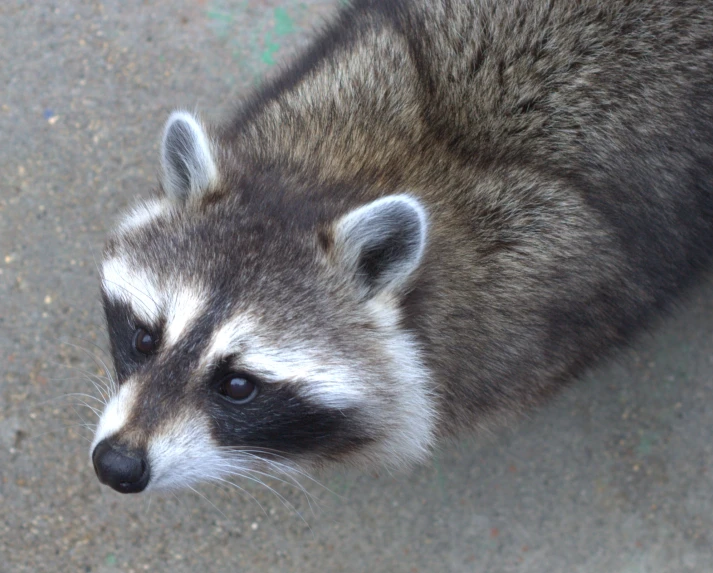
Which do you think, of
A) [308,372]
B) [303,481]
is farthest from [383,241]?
[303,481]

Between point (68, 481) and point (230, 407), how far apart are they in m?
1.52

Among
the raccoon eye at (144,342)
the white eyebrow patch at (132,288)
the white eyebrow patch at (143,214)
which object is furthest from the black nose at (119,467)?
the white eyebrow patch at (143,214)

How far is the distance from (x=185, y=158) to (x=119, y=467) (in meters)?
0.98

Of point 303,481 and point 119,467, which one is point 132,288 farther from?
point 303,481

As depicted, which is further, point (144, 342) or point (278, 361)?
point (144, 342)

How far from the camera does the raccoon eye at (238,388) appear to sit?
205 centimetres

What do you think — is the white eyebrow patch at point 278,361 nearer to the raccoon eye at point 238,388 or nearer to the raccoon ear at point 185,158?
the raccoon eye at point 238,388

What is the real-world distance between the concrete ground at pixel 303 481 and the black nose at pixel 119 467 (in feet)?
3.36

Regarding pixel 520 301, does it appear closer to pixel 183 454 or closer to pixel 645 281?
pixel 645 281

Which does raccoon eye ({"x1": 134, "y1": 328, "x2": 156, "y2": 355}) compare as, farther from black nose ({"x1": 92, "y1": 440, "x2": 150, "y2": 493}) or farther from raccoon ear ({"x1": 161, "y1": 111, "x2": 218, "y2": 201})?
raccoon ear ({"x1": 161, "y1": 111, "x2": 218, "y2": 201})

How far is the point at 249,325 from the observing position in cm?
201

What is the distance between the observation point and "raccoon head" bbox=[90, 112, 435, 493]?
204cm

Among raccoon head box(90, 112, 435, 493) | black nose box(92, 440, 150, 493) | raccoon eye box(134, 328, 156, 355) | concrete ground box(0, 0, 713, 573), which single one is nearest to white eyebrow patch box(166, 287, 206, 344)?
raccoon head box(90, 112, 435, 493)

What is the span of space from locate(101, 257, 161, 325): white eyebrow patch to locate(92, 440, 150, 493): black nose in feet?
1.28
